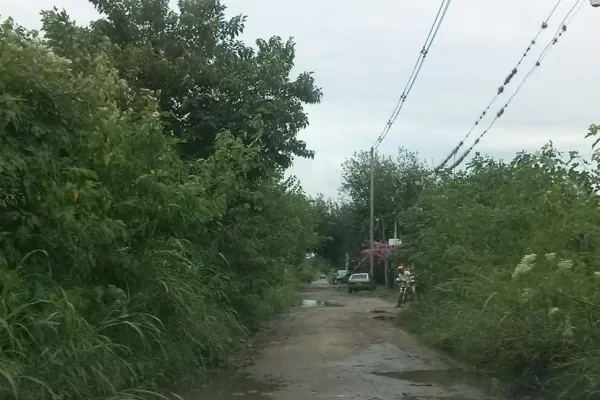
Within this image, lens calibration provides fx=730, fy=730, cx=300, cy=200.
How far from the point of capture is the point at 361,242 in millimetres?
59469

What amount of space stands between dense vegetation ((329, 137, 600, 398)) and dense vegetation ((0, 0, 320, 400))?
4.16m

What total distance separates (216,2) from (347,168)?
41.1 metres

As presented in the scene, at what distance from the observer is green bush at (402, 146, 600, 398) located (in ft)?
28.6

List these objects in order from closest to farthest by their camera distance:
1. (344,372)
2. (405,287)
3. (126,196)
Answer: (126,196) < (344,372) < (405,287)

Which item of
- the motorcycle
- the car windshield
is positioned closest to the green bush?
the motorcycle

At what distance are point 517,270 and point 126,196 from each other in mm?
4860

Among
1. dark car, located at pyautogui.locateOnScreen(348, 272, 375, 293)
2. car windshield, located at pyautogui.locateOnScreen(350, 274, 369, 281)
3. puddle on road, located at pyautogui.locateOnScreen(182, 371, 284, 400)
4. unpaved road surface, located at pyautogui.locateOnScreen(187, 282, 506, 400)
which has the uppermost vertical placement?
car windshield, located at pyautogui.locateOnScreen(350, 274, 369, 281)

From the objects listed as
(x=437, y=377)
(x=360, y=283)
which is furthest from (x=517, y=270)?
(x=360, y=283)

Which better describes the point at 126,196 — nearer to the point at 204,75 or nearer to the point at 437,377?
the point at 437,377

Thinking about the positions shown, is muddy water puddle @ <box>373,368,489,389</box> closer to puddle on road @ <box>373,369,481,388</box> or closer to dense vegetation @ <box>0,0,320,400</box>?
puddle on road @ <box>373,369,481,388</box>

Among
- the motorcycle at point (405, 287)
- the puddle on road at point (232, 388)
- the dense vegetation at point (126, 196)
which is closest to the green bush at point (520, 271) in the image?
the puddle on road at point (232, 388)

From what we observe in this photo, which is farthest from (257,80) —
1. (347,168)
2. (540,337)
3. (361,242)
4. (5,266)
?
(361,242)

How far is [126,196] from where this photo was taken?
356 inches

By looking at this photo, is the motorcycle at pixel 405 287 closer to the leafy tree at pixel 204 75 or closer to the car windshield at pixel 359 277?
the leafy tree at pixel 204 75
